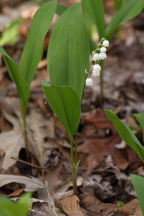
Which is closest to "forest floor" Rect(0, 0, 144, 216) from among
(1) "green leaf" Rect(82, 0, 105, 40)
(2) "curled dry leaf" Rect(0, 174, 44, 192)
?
(2) "curled dry leaf" Rect(0, 174, 44, 192)

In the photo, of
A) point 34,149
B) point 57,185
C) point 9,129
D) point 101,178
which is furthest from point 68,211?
point 9,129

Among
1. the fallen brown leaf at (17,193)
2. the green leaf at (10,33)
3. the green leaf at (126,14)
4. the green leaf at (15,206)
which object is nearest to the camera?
the green leaf at (15,206)

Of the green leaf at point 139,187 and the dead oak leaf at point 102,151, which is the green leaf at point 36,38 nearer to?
the dead oak leaf at point 102,151

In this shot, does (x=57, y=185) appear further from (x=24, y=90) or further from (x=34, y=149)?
(x=24, y=90)

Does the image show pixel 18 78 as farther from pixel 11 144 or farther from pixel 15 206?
pixel 15 206

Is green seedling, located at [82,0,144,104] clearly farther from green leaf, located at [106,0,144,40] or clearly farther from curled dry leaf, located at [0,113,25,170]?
curled dry leaf, located at [0,113,25,170]

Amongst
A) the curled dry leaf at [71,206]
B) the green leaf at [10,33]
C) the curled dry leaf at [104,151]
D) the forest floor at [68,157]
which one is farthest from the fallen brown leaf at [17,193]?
the green leaf at [10,33]

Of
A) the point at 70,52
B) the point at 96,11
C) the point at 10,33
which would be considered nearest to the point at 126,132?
the point at 70,52
